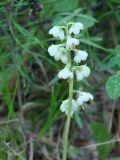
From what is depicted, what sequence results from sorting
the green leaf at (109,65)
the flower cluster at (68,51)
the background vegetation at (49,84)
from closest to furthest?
the flower cluster at (68,51) → the background vegetation at (49,84) → the green leaf at (109,65)

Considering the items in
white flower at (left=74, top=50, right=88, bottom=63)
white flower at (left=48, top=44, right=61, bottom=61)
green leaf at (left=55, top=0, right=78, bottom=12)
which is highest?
green leaf at (left=55, top=0, right=78, bottom=12)

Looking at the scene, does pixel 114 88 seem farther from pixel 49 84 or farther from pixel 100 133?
pixel 49 84

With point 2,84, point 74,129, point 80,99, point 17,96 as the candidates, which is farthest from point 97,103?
point 80,99

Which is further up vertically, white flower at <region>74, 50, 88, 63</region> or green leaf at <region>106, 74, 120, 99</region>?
white flower at <region>74, 50, 88, 63</region>

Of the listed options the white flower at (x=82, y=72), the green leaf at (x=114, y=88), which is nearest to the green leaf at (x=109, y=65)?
the green leaf at (x=114, y=88)

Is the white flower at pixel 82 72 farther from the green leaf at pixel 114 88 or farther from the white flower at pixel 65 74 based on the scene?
the green leaf at pixel 114 88

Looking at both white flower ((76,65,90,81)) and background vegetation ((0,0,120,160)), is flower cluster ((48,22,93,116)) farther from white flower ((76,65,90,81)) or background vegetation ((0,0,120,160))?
background vegetation ((0,0,120,160))

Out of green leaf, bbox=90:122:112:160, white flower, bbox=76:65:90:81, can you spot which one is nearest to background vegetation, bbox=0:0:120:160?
green leaf, bbox=90:122:112:160

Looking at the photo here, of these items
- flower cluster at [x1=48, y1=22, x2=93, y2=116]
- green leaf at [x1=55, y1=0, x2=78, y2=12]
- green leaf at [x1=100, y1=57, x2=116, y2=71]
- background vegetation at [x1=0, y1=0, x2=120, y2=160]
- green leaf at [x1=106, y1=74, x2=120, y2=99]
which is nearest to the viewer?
flower cluster at [x1=48, y1=22, x2=93, y2=116]
